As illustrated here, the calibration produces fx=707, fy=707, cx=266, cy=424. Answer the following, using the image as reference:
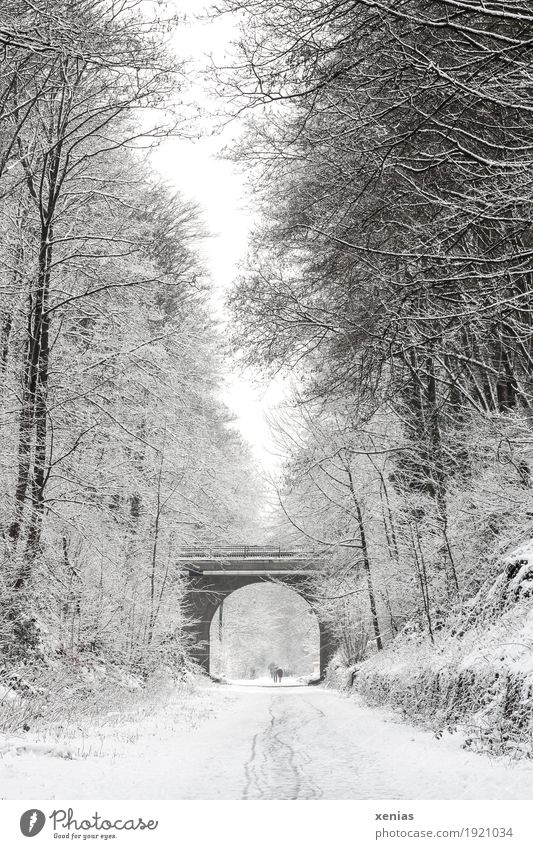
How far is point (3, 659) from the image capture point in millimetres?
8039

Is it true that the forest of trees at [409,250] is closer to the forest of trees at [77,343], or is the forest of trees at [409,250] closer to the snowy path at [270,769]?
the forest of trees at [77,343]

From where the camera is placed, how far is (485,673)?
634cm

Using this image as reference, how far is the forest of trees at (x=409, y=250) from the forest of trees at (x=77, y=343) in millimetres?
1452

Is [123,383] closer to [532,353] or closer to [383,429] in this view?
[383,429]

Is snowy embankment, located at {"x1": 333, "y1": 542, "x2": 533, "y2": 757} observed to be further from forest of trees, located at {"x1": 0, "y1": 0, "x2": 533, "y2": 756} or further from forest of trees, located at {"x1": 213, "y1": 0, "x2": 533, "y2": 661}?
forest of trees, located at {"x1": 213, "y1": 0, "x2": 533, "y2": 661}

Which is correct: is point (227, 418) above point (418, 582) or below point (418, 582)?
above

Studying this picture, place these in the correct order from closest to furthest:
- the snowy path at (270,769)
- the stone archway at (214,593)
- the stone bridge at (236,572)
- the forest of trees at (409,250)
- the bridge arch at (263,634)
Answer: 1. the snowy path at (270,769)
2. the forest of trees at (409,250)
3. the stone bridge at (236,572)
4. the stone archway at (214,593)
5. the bridge arch at (263,634)

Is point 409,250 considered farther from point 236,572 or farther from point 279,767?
point 236,572

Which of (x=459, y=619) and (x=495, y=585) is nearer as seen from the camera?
(x=495, y=585)

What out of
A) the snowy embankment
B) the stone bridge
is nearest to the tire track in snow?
the snowy embankment

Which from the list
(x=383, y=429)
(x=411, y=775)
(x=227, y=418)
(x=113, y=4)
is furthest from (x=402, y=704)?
(x=227, y=418)

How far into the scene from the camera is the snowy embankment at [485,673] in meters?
5.49

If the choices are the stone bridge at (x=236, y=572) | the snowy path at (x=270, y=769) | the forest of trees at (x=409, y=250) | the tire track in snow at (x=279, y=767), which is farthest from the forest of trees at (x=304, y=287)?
the stone bridge at (x=236, y=572)
